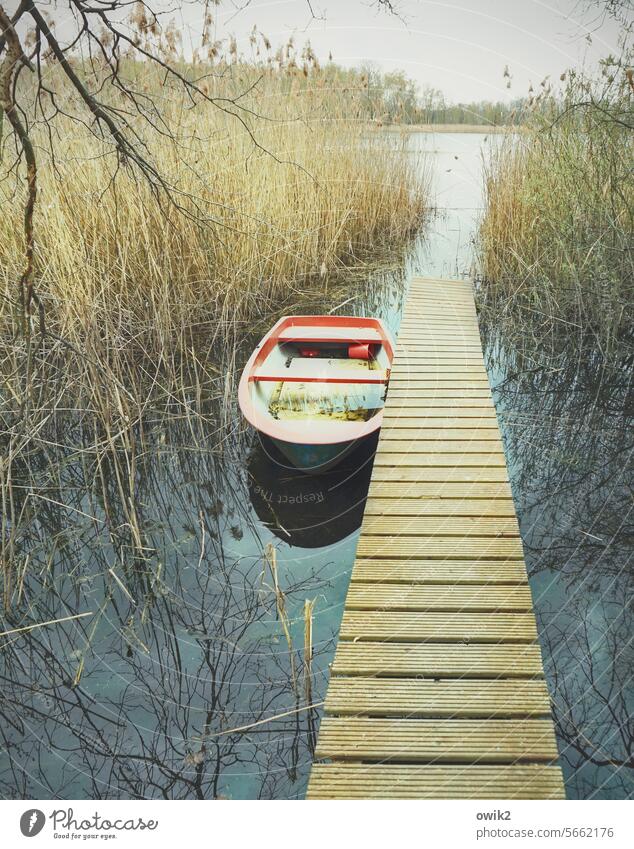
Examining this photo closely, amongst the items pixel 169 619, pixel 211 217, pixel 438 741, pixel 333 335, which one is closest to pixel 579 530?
pixel 438 741

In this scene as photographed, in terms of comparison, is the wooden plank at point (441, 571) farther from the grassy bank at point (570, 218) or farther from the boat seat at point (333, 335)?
the grassy bank at point (570, 218)

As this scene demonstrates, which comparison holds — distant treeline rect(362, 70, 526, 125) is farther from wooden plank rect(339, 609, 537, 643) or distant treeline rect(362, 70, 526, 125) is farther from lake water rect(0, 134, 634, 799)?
wooden plank rect(339, 609, 537, 643)

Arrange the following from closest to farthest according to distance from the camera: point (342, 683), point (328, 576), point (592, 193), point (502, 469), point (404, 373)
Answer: point (342, 683), point (328, 576), point (502, 469), point (404, 373), point (592, 193)

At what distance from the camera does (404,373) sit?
3.69m

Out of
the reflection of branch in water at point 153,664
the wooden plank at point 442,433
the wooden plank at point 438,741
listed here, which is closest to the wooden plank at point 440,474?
the wooden plank at point 442,433

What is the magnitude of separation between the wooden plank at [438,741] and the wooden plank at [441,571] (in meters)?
0.54

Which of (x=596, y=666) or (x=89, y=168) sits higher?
(x=89, y=168)

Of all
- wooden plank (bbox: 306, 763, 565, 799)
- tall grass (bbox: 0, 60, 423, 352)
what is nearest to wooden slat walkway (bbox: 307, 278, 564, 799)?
wooden plank (bbox: 306, 763, 565, 799)

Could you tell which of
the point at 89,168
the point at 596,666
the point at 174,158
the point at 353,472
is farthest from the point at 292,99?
the point at 596,666

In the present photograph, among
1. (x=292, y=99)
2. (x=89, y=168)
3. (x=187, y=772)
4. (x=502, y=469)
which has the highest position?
(x=292, y=99)

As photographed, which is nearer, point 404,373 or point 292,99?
point 404,373

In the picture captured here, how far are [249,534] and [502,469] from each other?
112 cm
